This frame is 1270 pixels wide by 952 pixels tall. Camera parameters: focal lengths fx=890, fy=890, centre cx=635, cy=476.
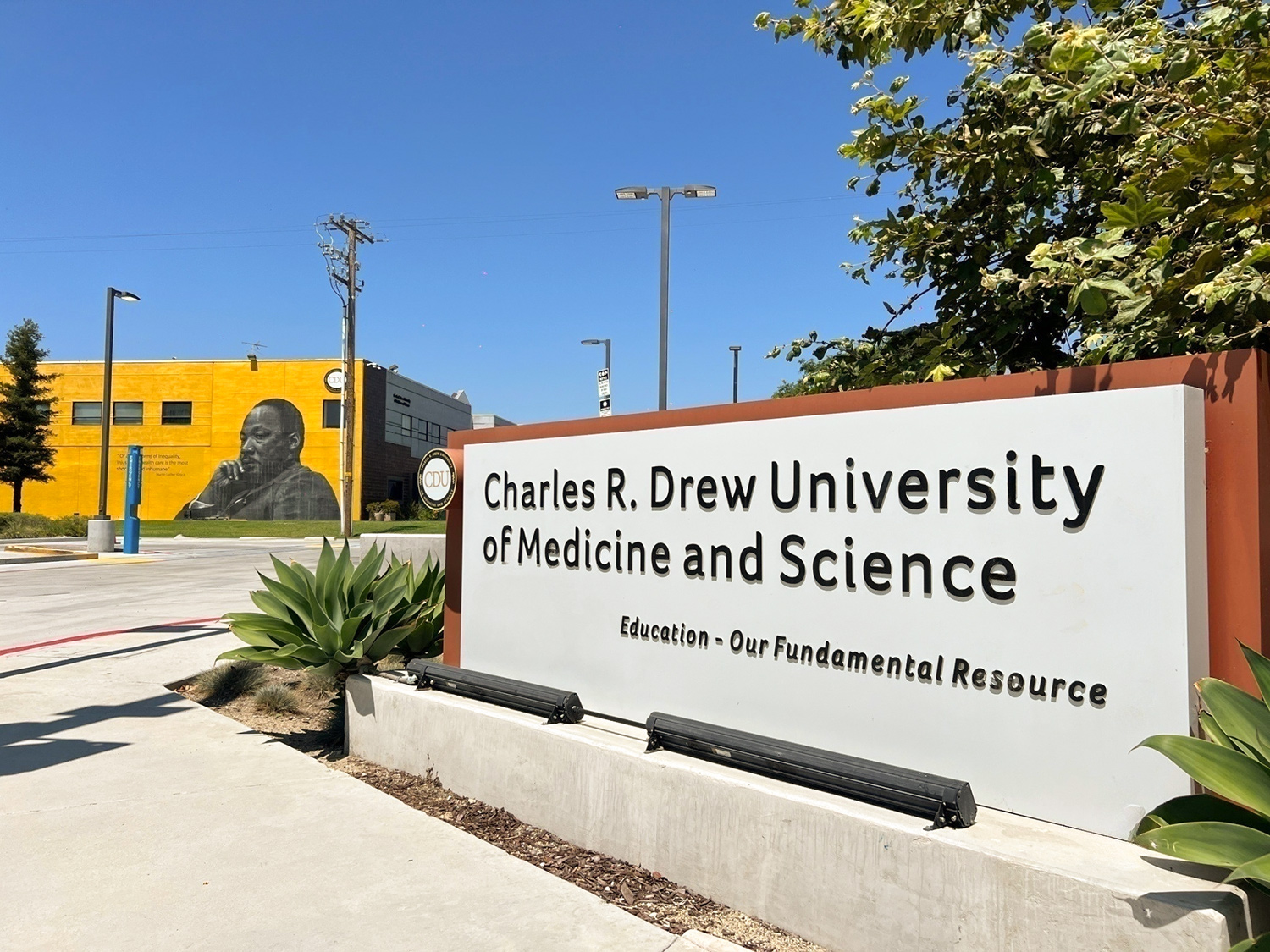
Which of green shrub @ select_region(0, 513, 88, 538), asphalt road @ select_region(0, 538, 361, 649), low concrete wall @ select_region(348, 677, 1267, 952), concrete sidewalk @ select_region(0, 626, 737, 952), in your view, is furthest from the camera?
green shrub @ select_region(0, 513, 88, 538)

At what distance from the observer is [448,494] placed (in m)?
6.40

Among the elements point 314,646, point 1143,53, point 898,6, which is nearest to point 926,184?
point 898,6

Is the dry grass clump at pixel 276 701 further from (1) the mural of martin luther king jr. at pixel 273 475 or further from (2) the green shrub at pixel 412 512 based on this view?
(2) the green shrub at pixel 412 512

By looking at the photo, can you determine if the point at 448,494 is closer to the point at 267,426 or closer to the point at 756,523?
the point at 756,523

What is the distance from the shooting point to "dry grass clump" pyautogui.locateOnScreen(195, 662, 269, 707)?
793cm

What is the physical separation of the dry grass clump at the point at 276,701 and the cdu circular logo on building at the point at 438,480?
2292 millimetres

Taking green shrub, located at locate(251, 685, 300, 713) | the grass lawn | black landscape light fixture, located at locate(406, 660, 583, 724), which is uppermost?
the grass lawn

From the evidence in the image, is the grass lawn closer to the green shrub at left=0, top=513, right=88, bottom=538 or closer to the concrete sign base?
the green shrub at left=0, top=513, right=88, bottom=538

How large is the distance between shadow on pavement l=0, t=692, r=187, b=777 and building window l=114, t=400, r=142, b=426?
157 ft

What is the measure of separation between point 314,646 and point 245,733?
915mm

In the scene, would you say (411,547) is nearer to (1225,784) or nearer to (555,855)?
(555,855)

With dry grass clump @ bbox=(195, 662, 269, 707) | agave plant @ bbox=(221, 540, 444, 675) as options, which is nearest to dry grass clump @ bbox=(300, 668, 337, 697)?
dry grass clump @ bbox=(195, 662, 269, 707)

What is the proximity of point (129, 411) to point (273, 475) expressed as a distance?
897 centimetres

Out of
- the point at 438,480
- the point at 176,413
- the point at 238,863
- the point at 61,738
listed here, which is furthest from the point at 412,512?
the point at 238,863
